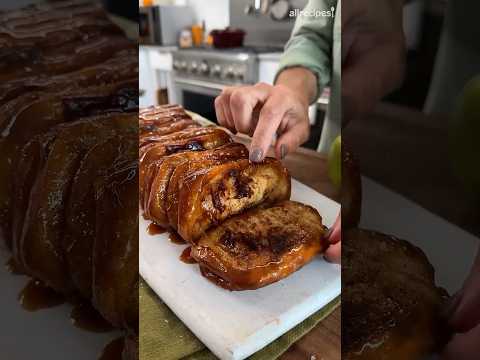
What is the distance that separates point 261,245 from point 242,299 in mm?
75

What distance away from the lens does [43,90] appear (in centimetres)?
34

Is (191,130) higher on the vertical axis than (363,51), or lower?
lower

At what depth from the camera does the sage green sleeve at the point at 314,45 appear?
0.40 meters

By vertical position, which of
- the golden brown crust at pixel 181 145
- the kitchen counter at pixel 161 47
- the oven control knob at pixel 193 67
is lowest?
the golden brown crust at pixel 181 145

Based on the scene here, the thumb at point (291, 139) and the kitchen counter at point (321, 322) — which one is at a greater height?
the thumb at point (291, 139)

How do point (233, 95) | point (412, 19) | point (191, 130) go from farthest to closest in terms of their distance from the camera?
point (191, 130) → point (233, 95) → point (412, 19)

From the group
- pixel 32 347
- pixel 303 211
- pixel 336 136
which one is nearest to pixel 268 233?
pixel 303 211

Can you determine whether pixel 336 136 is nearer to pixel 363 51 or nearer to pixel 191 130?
pixel 363 51

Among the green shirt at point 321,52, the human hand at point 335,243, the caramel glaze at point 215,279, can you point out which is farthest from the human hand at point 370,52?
the caramel glaze at point 215,279

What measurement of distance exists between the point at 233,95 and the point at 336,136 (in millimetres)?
120

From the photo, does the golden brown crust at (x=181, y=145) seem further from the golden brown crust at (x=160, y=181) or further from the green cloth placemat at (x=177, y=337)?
the green cloth placemat at (x=177, y=337)

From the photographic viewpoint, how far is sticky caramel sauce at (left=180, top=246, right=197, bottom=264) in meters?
0.59

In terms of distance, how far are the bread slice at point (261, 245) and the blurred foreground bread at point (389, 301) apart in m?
0.07

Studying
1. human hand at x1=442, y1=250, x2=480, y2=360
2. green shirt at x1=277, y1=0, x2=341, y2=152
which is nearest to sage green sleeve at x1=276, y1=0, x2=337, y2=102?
green shirt at x1=277, y1=0, x2=341, y2=152
